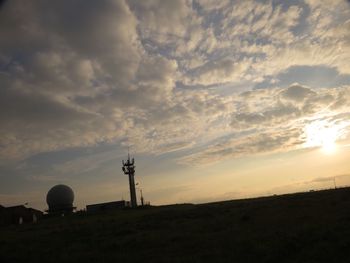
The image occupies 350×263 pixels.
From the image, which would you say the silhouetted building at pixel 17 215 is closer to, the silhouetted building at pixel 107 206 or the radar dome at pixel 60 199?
the radar dome at pixel 60 199

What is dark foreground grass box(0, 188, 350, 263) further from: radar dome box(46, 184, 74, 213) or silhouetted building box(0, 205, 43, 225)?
radar dome box(46, 184, 74, 213)

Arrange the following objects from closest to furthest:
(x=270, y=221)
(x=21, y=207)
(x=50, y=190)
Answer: (x=270, y=221) → (x=21, y=207) → (x=50, y=190)

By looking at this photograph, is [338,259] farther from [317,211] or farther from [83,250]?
[317,211]

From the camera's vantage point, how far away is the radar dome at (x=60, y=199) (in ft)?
282

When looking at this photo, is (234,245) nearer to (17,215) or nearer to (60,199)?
(17,215)

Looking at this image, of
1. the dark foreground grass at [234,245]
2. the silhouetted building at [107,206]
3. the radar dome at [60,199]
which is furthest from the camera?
the silhouetted building at [107,206]

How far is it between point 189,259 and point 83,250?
8.14 meters

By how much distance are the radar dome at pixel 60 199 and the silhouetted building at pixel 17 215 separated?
4526 millimetres

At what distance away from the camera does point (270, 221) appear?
91.4 ft

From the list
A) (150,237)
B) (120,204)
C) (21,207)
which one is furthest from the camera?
(120,204)

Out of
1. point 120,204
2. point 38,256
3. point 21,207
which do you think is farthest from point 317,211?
point 120,204

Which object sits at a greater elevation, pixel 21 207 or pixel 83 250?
pixel 21 207

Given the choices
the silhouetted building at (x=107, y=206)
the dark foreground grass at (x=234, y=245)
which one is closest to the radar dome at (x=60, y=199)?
the silhouetted building at (x=107, y=206)

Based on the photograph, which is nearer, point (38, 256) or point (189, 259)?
point (189, 259)
